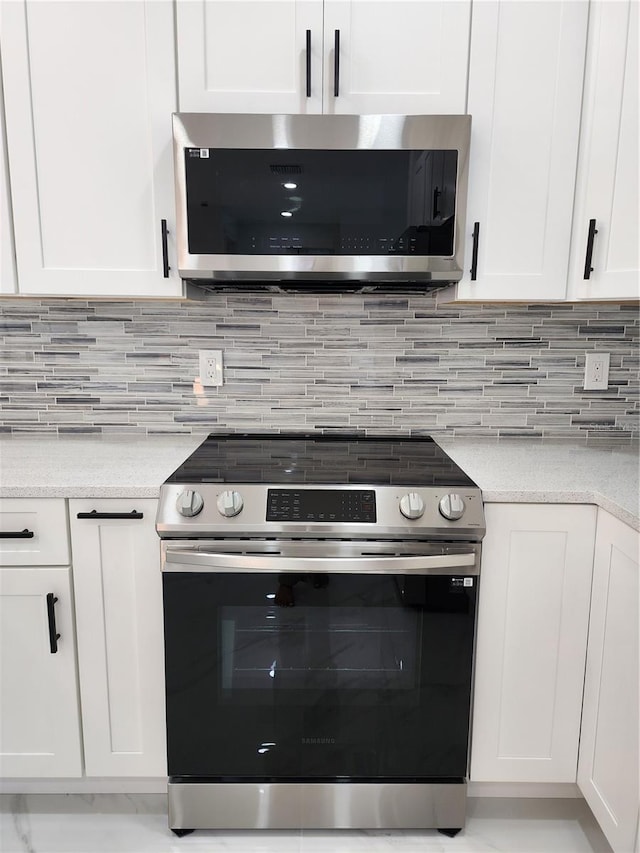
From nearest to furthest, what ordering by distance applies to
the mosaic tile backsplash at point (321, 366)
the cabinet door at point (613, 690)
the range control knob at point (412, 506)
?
1. the cabinet door at point (613, 690)
2. the range control knob at point (412, 506)
3. the mosaic tile backsplash at point (321, 366)

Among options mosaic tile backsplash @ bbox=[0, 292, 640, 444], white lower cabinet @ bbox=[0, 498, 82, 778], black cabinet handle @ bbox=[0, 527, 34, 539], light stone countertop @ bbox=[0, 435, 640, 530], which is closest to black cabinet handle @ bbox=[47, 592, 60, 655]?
white lower cabinet @ bbox=[0, 498, 82, 778]

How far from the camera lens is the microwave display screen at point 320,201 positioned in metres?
1.45

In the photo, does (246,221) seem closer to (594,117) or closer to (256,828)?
(594,117)

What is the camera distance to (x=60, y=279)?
159cm

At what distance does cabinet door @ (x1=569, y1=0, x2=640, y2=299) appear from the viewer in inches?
54.8

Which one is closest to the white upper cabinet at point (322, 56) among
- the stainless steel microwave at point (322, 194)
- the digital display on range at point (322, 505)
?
the stainless steel microwave at point (322, 194)

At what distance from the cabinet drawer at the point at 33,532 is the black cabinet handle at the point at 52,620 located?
0.27 ft

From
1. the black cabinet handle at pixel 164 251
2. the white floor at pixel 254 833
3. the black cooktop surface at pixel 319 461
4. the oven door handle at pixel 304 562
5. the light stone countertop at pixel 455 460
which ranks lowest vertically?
the white floor at pixel 254 833

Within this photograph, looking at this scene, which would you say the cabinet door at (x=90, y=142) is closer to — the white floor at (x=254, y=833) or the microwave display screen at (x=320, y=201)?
the microwave display screen at (x=320, y=201)

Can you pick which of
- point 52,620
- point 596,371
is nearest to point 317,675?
point 52,620

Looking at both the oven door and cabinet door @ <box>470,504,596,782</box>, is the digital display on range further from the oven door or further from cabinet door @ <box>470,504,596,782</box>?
cabinet door @ <box>470,504,596,782</box>

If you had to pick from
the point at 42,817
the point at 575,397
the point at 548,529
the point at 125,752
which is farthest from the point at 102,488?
the point at 575,397

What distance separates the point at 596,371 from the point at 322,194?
105cm

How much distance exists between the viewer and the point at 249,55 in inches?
58.4
